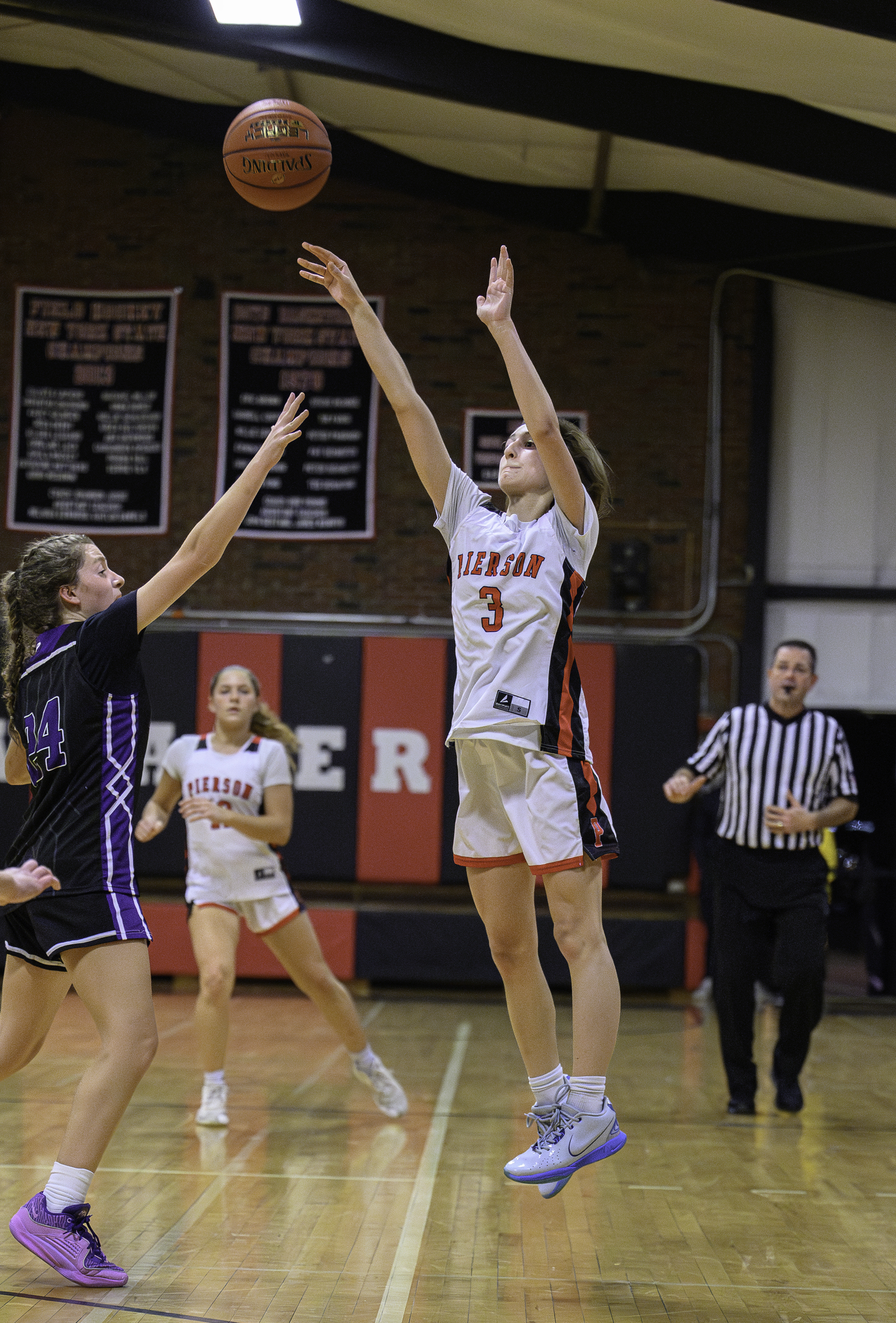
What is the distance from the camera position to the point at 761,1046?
7.84 m

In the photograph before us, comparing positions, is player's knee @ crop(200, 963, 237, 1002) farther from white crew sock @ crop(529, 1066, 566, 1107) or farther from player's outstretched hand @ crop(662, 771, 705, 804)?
white crew sock @ crop(529, 1066, 566, 1107)

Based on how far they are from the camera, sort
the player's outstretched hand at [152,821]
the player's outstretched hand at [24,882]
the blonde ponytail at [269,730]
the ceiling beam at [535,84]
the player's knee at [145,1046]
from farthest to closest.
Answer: the ceiling beam at [535,84], the blonde ponytail at [269,730], the player's outstretched hand at [152,821], the player's knee at [145,1046], the player's outstretched hand at [24,882]

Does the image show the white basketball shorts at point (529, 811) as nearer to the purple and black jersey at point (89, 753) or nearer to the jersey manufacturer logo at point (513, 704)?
the jersey manufacturer logo at point (513, 704)

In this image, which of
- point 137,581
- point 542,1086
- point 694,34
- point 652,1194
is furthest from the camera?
point 137,581

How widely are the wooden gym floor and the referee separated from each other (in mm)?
326

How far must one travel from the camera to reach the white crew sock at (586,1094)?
323 centimetres

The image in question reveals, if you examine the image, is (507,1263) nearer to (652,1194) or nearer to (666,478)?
(652,1194)

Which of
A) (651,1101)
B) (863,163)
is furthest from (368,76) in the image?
(651,1101)

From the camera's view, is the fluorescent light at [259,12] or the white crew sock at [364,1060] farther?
the fluorescent light at [259,12]

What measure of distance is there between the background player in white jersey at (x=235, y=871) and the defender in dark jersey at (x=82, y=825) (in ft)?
6.10

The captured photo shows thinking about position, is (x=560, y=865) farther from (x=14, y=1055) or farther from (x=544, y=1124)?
(x=14, y=1055)

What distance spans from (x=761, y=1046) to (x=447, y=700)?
353 centimetres

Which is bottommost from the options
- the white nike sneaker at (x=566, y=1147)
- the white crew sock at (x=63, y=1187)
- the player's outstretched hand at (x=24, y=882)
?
the white crew sock at (x=63, y=1187)

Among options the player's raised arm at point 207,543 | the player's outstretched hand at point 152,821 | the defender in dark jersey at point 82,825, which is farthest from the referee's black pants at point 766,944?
the player's raised arm at point 207,543
